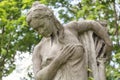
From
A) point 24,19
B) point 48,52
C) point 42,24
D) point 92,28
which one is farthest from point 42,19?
point 24,19

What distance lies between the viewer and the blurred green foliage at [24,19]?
43.7 ft

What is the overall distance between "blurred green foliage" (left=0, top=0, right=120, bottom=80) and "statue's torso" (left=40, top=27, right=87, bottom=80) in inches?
297

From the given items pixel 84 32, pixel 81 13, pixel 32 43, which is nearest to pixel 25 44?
pixel 32 43

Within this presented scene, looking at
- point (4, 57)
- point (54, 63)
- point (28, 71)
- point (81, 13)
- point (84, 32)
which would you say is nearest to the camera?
point (54, 63)

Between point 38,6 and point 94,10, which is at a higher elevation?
point 38,6

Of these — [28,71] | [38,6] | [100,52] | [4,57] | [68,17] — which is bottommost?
[28,71]

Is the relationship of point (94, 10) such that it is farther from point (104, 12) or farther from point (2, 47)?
point (2, 47)

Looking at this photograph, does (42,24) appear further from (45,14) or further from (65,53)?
(65,53)

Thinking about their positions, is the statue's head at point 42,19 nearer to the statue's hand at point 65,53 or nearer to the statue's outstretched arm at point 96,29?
the statue's hand at point 65,53

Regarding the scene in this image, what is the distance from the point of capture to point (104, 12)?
13.8 metres

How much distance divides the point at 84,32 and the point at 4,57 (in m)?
9.45

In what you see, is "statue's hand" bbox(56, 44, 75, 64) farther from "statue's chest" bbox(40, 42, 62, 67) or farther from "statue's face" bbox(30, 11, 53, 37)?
"statue's face" bbox(30, 11, 53, 37)

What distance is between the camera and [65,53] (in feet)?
15.9

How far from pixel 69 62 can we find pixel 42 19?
0.60 meters
